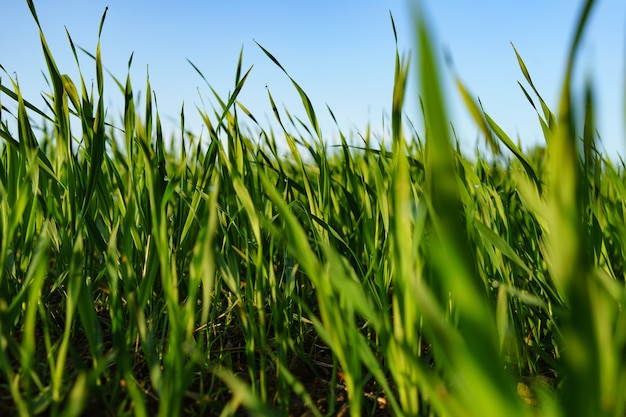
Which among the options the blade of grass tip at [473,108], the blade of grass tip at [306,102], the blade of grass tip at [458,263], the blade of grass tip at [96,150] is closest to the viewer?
the blade of grass tip at [458,263]

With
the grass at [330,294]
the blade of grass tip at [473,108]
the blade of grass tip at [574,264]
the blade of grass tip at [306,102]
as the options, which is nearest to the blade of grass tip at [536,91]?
the grass at [330,294]

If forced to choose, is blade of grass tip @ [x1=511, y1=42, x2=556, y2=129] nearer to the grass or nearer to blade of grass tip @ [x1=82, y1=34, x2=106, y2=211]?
the grass

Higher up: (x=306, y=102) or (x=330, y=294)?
(x=306, y=102)

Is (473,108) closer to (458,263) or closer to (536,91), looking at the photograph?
(458,263)

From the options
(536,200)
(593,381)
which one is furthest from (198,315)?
(593,381)

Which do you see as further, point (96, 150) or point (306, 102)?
point (306, 102)

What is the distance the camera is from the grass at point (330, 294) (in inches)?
15.0

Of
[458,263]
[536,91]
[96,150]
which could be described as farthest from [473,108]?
[96,150]

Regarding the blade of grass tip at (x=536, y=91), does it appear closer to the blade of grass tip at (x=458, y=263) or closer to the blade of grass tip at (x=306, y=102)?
the blade of grass tip at (x=306, y=102)

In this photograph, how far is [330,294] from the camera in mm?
647

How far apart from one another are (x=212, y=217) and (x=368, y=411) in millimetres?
404

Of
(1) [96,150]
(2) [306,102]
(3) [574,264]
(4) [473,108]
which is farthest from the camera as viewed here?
(2) [306,102]

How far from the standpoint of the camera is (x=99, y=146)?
97 centimetres

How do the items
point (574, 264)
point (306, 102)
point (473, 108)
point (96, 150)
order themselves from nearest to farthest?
point (574, 264) < point (473, 108) < point (96, 150) < point (306, 102)
